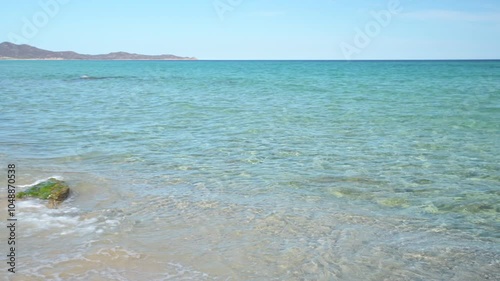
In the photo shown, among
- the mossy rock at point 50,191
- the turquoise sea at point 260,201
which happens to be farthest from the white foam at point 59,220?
the mossy rock at point 50,191

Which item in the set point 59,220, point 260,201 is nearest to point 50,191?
point 59,220

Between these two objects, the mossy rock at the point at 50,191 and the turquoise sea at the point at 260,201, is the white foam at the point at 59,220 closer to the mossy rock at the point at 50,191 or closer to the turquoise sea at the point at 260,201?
the turquoise sea at the point at 260,201

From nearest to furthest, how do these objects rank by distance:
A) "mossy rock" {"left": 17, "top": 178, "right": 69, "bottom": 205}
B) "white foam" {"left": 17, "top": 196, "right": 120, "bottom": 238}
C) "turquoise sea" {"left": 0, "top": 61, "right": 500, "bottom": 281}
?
"turquoise sea" {"left": 0, "top": 61, "right": 500, "bottom": 281}, "white foam" {"left": 17, "top": 196, "right": 120, "bottom": 238}, "mossy rock" {"left": 17, "top": 178, "right": 69, "bottom": 205}

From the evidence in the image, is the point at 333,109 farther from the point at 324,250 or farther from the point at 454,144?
the point at 324,250

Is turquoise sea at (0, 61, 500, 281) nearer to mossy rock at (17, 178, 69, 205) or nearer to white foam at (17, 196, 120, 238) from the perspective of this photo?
white foam at (17, 196, 120, 238)

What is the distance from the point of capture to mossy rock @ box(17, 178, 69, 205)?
346 inches

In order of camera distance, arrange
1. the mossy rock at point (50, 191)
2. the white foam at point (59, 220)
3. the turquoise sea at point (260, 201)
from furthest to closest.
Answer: the mossy rock at point (50, 191) → the white foam at point (59, 220) → the turquoise sea at point (260, 201)

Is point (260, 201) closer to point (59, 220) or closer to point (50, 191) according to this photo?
point (59, 220)

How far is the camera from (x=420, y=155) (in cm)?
1284

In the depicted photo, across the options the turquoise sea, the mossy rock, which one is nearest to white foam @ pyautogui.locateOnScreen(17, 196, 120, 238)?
the turquoise sea

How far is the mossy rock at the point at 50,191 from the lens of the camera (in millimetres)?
8789

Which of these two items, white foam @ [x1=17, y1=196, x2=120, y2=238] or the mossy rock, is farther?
the mossy rock

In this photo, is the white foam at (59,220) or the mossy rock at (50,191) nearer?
the white foam at (59,220)

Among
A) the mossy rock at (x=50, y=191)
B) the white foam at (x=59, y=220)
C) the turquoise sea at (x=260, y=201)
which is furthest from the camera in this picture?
the mossy rock at (x=50, y=191)
